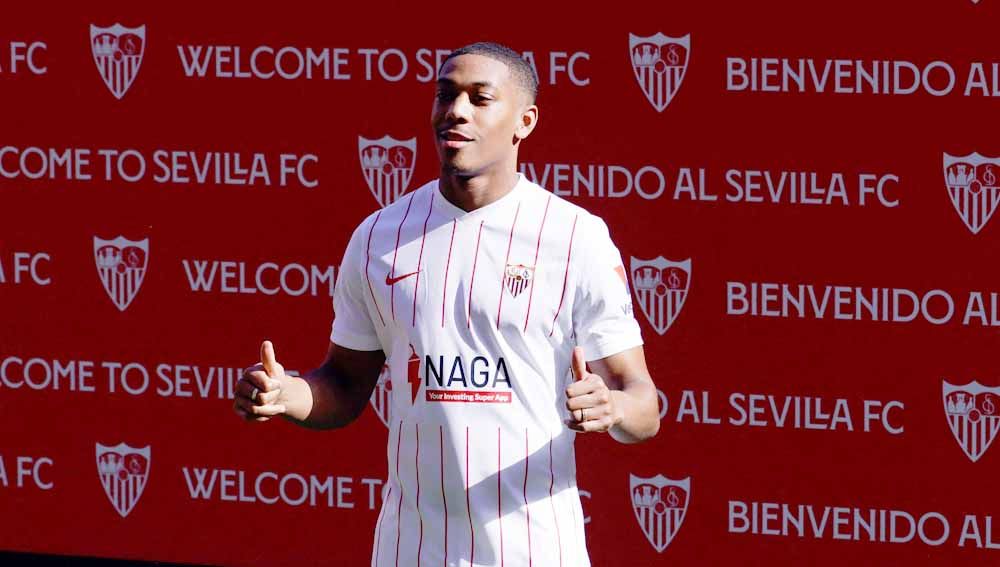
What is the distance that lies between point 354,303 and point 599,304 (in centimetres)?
47

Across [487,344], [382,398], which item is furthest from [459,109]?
[382,398]

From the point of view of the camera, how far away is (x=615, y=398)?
9.30 ft

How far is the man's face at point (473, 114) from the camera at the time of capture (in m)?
2.94

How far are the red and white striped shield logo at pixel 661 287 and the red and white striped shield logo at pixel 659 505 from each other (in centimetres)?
44

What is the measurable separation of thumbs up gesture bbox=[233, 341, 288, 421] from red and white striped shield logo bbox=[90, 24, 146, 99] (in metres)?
2.39

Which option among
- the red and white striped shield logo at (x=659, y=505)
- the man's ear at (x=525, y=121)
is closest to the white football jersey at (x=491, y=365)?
the man's ear at (x=525, y=121)

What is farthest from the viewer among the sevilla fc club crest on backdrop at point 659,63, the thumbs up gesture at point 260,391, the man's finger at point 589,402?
the sevilla fc club crest on backdrop at point 659,63

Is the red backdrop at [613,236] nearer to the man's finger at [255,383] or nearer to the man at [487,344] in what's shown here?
the man at [487,344]

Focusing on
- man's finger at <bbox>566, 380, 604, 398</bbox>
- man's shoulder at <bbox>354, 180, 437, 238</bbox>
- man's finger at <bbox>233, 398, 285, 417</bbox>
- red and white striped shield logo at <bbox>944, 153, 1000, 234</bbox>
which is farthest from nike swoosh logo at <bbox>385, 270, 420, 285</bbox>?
red and white striped shield logo at <bbox>944, 153, 1000, 234</bbox>

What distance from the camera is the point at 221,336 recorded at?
500 centimetres

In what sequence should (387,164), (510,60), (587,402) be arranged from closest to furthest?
(587,402) < (510,60) < (387,164)

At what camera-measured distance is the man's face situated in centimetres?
294

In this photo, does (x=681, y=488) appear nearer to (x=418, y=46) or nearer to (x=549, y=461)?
(x=418, y=46)

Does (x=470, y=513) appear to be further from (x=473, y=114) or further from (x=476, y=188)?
(x=473, y=114)
